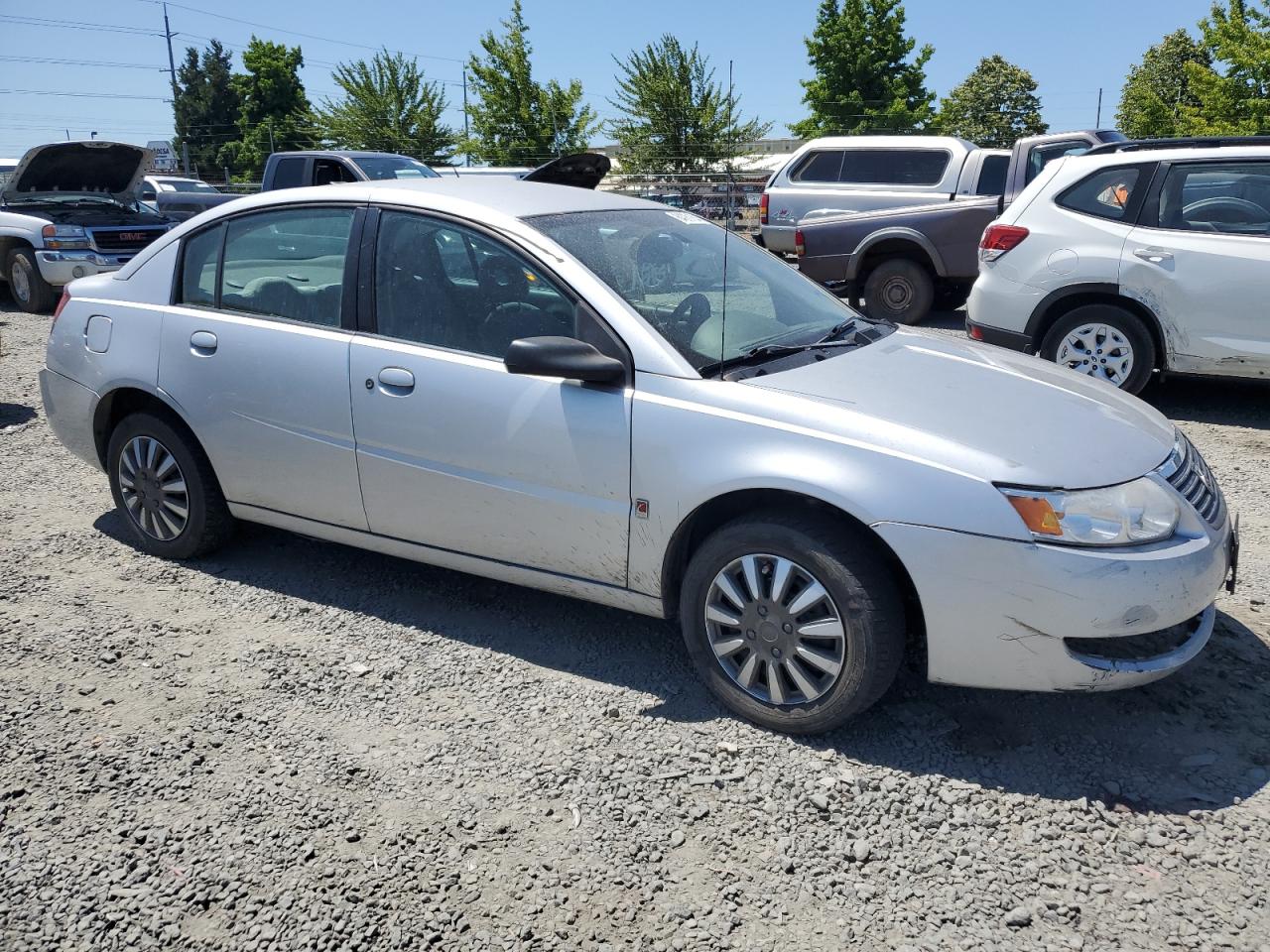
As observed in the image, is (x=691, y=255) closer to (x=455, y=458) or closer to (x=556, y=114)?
(x=455, y=458)

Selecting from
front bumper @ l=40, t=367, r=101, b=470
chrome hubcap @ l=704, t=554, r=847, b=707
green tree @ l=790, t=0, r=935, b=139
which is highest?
green tree @ l=790, t=0, r=935, b=139

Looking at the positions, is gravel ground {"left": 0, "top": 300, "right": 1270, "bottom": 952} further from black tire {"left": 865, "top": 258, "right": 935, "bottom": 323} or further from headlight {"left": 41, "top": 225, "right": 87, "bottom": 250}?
headlight {"left": 41, "top": 225, "right": 87, "bottom": 250}

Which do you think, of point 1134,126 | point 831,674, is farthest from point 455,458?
point 1134,126

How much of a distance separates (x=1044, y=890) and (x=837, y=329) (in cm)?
217

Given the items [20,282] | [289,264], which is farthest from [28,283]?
[289,264]

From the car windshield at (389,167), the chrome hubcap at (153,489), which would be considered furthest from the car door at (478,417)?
the car windshield at (389,167)

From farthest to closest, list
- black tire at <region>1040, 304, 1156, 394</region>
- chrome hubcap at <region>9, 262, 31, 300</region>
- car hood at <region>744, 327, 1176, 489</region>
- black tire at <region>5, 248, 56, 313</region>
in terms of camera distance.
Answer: chrome hubcap at <region>9, 262, 31, 300</region>
black tire at <region>5, 248, 56, 313</region>
black tire at <region>1040, 304, 1156, 394</region>
car hood at <region>744, 327, 1176, 489</region>

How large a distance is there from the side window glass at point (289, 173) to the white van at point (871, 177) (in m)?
6.36

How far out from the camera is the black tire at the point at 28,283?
12992 mm

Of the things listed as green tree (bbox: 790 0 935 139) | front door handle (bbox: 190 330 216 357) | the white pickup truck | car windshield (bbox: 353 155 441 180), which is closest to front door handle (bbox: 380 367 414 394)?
front door handle (bbox: 190 330 216 357)

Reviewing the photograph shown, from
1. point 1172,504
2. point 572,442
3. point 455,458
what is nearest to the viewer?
point 1172,504

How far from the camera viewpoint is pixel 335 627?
419cm

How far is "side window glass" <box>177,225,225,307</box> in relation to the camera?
14.8ft

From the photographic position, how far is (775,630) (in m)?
3.25
